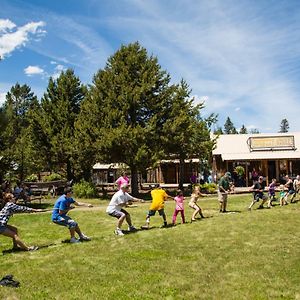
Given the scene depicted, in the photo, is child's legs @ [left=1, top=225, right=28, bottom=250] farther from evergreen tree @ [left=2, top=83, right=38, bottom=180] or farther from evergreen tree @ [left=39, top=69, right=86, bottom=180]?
evergreen tree @ [left=39, top=69, right=86, bottom=180]

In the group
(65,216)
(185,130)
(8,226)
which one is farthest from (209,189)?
(8,226)

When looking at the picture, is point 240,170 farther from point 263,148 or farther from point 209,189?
point 209,189

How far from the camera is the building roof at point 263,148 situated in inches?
1355

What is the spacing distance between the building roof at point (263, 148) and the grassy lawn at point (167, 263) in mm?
21072

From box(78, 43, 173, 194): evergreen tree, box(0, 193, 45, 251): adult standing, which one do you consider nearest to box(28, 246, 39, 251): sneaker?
box(0, 193, 45, 251): adult standing

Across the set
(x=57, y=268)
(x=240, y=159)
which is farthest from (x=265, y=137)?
(x=57, y=268)

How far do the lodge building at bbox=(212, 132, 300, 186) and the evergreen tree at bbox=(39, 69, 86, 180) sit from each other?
12.9m

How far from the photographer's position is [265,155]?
34625 millimetres

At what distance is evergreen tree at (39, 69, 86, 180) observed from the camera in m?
33.1

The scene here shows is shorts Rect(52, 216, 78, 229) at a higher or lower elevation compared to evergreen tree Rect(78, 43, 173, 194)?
lower

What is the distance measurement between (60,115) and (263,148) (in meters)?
17.8

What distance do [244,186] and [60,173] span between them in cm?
1755

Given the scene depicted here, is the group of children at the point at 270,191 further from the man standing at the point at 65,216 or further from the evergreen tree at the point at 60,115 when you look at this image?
the evergreen tree at the point at 60,115

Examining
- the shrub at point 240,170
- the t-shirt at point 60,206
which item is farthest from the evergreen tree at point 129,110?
the t-shirt at point 60,206
